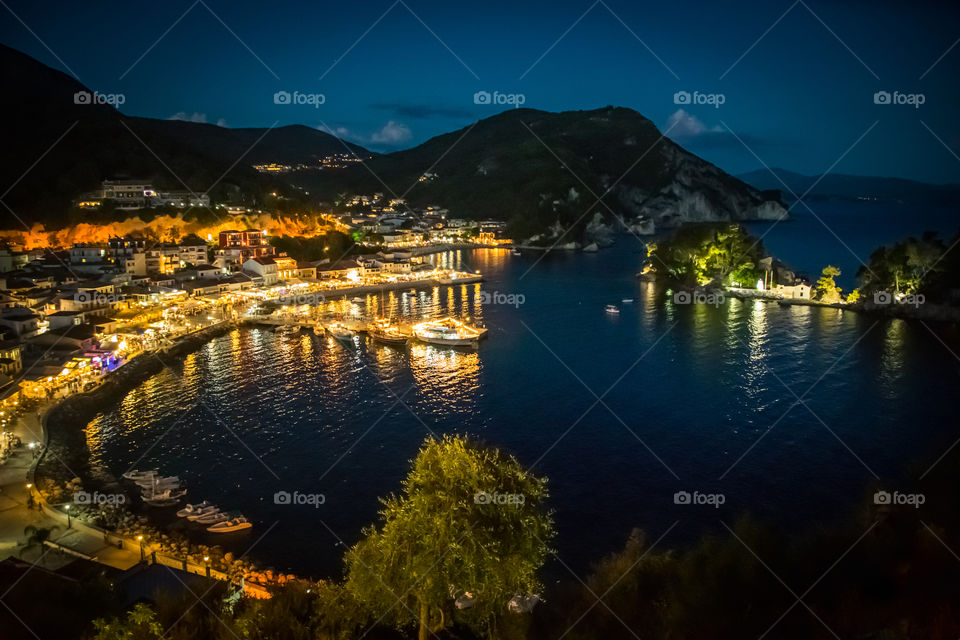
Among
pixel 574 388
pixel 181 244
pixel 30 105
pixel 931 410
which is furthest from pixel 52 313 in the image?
pixel 30 105

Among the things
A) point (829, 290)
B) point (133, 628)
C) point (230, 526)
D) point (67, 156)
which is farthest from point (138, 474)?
point (67, 156)

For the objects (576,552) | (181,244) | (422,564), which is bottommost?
(576,552)

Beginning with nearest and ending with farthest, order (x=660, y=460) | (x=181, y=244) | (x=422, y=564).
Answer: (x=422, y=564), (x=660, y=460), (x=181, y=244)

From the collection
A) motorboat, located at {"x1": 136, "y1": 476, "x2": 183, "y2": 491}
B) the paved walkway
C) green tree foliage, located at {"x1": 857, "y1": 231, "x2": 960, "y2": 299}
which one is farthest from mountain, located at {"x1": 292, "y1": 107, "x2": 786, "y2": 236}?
the paved walkway

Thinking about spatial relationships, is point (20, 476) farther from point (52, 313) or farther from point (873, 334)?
point (873, 334)

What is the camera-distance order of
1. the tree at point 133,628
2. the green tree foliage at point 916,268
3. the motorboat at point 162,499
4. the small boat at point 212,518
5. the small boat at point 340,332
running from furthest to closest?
1. the green tree foliage at point 916,268
2. the small boat at point 340,332
3. the motorboat at point 162,499
4. the small boat at point 212,518
5. the tree at point 133,628

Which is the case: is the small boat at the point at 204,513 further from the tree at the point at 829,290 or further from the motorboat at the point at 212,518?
the tree at the point at 829,290

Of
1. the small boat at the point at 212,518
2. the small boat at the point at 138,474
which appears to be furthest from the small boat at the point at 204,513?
the small boat at the point at 138,474
